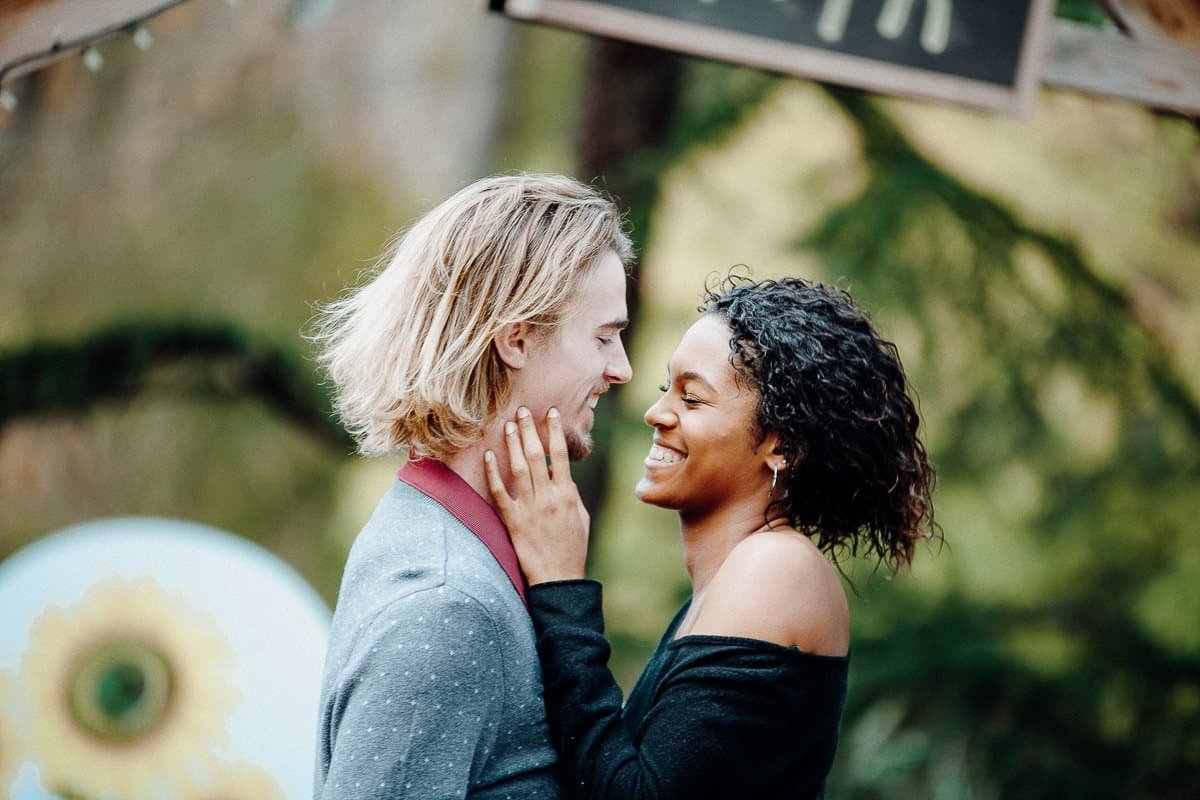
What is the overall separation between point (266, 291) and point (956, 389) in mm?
2578

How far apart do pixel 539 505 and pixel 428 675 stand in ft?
1.07

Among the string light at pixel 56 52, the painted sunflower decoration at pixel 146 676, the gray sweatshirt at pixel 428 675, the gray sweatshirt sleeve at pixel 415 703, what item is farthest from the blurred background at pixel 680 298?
the gray sweatshirt sleeve at pixel 415 703

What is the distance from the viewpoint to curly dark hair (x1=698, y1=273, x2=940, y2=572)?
1.67m

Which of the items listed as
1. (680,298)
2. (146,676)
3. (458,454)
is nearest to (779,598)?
(458,454)

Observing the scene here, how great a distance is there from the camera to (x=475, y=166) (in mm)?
4668

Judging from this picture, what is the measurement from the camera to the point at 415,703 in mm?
1333

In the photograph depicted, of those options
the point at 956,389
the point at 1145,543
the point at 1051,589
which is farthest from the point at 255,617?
the point at 1145,543

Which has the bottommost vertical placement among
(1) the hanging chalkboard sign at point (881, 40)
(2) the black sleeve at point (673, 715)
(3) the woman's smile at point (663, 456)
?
(2) the black sleeve at point (673, 715)

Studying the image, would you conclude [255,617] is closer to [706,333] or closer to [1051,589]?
[706,333]

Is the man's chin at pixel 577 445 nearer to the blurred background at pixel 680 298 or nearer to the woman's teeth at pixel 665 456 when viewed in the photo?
A: the woman's teeth at pixel 665 456

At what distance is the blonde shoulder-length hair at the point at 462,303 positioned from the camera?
1.56 m

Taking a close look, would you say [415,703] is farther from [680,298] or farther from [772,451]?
[680,298]

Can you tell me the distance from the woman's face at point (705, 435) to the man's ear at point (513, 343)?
21 cm

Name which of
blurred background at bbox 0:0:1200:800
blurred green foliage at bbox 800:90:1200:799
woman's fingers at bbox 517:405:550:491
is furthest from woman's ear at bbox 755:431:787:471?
blurred green foliage at bbox 800:90:1200:799
